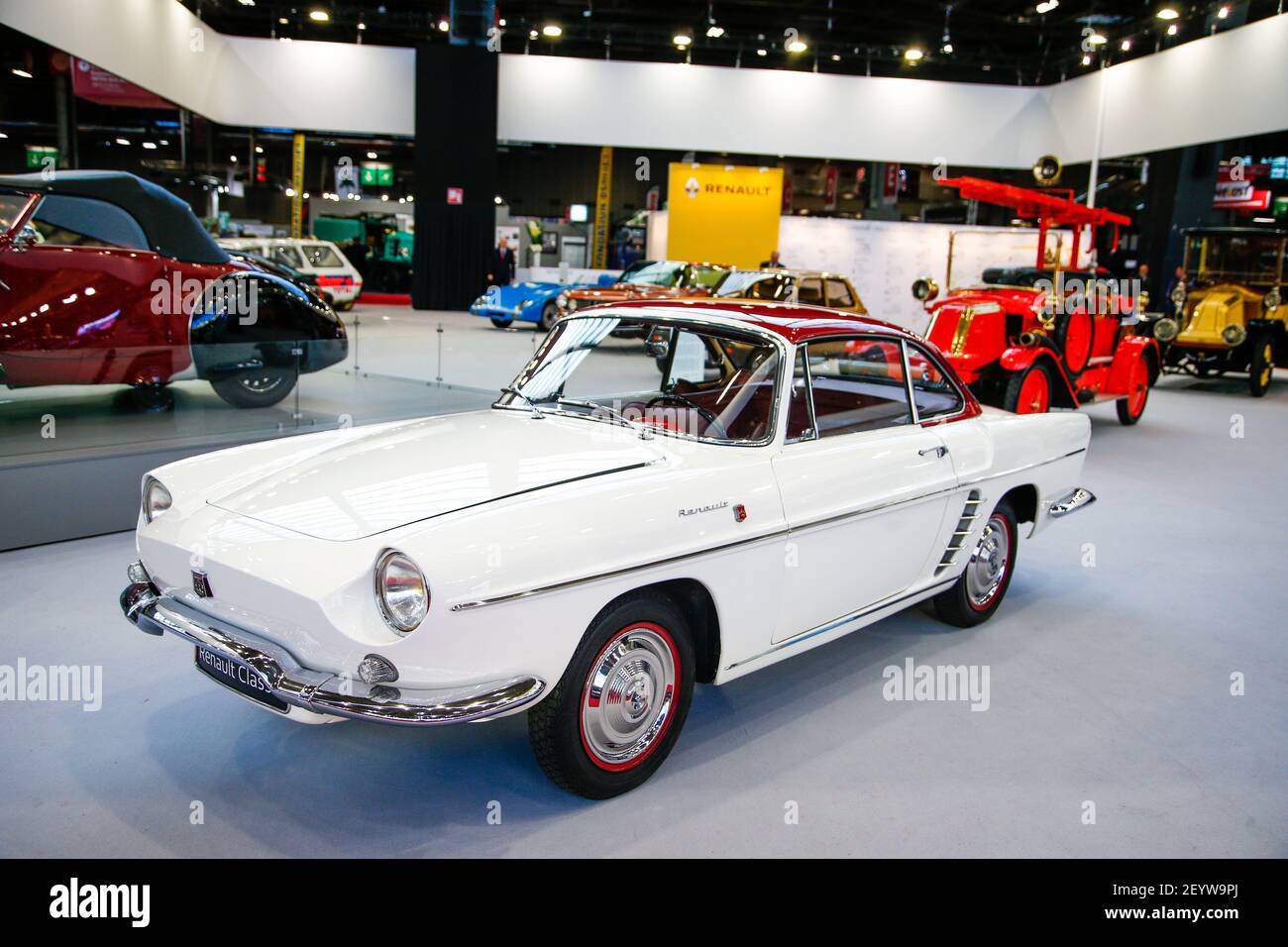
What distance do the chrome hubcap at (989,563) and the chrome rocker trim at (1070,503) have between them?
0.36 m

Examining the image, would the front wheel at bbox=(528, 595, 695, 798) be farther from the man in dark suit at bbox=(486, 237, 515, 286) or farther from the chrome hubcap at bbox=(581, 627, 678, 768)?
the man in dark suit at bbox=(486, 237, 515, 286)

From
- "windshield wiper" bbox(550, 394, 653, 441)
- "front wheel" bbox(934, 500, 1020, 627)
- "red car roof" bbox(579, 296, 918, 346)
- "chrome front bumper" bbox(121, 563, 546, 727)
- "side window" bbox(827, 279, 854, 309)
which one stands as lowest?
"front wheel" bbox(934, 500, 1020, 627)

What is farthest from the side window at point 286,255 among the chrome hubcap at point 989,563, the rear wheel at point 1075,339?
the chrome hubcap at point 989,563

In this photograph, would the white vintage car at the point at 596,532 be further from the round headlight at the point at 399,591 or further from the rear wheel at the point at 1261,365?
the rear wheel at the point at 1261,365

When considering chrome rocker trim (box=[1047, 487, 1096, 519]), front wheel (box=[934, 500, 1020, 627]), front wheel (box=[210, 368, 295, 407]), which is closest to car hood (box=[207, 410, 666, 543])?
front wheel (box=[934, 500, 1020, 627])

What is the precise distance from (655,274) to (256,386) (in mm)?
9818

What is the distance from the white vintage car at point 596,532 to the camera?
2.25m

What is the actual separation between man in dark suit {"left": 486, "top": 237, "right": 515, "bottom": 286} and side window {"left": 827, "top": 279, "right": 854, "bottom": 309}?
1090 centimetres

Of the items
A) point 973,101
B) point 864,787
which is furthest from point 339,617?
point 973,101

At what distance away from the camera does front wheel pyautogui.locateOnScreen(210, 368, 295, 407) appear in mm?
5863

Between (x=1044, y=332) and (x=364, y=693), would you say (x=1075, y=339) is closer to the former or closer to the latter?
(x=1044, y=332)

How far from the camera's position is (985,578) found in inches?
165
